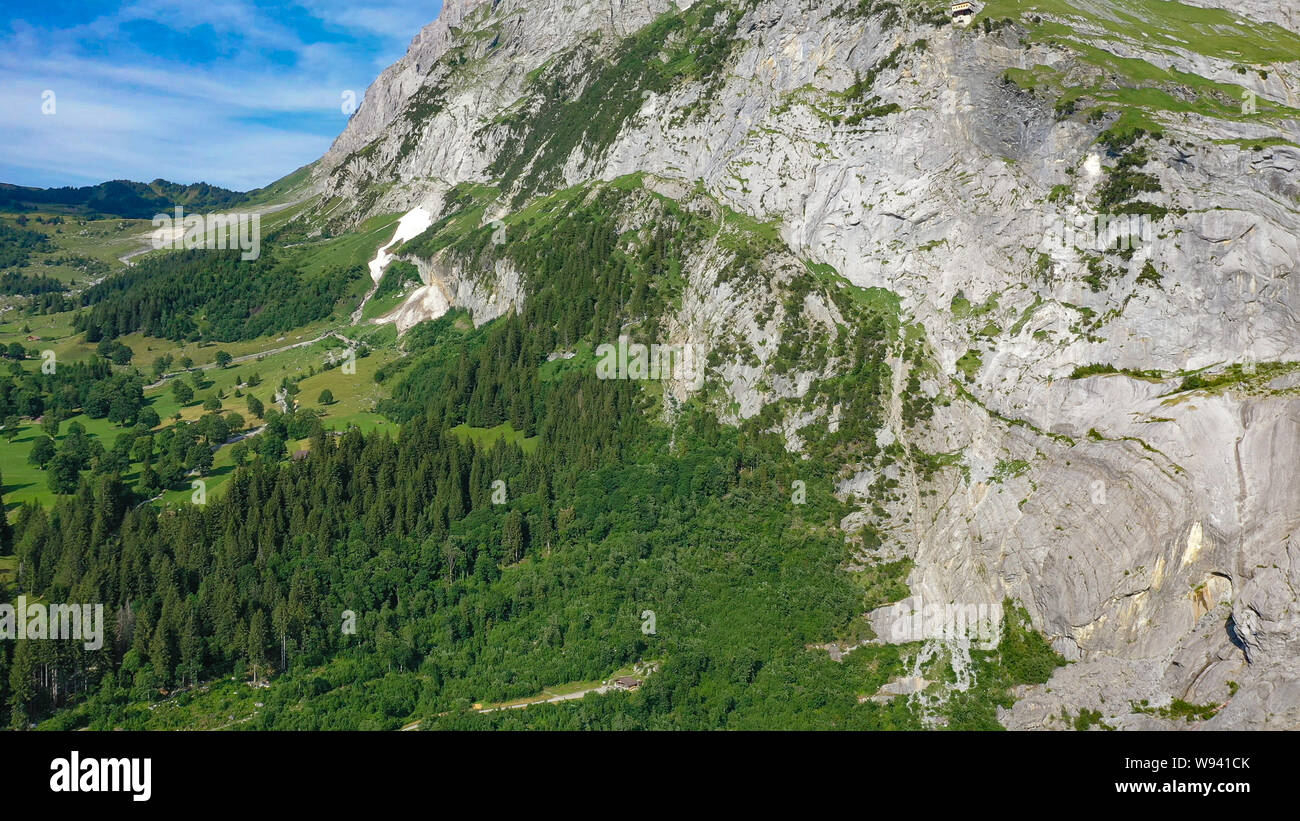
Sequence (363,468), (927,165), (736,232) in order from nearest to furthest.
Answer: (927,165) < (363,468) < (736,232)

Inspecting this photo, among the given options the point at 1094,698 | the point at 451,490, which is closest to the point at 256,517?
the point at 451,490

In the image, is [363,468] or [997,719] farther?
[363,468]

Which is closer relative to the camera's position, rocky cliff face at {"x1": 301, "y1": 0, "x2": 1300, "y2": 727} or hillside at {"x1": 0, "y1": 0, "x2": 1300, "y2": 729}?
rocky cliff face at {"x1": 301, "y1": 0, "x2": 1300, "y2": 727}

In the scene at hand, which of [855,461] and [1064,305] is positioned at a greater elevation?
[1064,305]

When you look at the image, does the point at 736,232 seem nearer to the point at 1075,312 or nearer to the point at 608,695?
the point at 1075,312

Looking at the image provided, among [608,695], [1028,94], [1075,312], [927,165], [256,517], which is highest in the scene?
[1028,94]

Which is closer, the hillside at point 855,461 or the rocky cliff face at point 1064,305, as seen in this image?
the rocky cliff face at point 1064,305

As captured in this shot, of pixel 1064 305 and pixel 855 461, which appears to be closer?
pixel 1064 305
